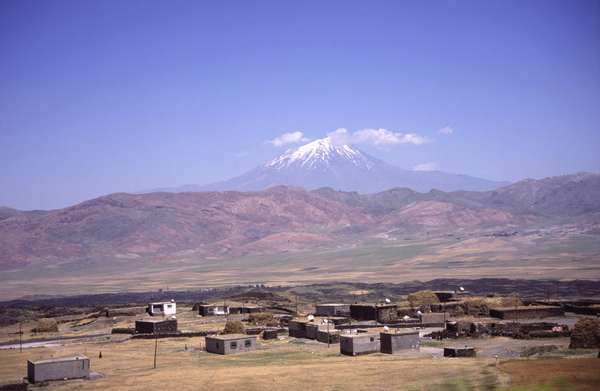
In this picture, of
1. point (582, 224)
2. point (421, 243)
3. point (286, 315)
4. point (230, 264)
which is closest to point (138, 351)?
point (286, 315)

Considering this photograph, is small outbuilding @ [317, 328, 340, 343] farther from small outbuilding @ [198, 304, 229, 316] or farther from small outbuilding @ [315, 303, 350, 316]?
small outbuilding @ [198, 304, 229, 316]

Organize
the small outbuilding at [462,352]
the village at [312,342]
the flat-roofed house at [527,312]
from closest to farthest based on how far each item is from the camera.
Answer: the village at [312,342], the small outbuilding at [462,352], the flat-roofed house at [527,312]

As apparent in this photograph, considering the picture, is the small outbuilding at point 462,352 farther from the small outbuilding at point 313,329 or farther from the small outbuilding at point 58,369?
the small outbuilding at point 58,369

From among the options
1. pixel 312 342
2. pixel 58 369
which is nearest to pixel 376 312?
pixel 312 342

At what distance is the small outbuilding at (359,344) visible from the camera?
42.6 metres

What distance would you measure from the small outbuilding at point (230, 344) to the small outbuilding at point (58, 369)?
9.31 meters

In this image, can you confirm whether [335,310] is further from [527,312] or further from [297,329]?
[527,312]

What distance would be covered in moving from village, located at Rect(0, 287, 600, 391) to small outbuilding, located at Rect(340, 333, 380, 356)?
55 mm

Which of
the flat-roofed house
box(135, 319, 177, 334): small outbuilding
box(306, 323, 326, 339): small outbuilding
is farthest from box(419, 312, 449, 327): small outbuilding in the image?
box(135, 319, 177, 334): small outbuilding

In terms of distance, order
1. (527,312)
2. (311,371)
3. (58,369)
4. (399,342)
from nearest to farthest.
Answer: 1. (311,371)
2. (58,369)
3. (399,342)
4. (527,312)

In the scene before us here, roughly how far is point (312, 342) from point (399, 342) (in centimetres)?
821

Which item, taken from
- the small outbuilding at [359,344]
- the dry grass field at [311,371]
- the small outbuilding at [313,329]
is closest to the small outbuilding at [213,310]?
the small outbuilding at [313,329]

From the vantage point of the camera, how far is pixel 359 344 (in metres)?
42.8

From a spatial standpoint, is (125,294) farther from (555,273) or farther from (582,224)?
(582,224)
